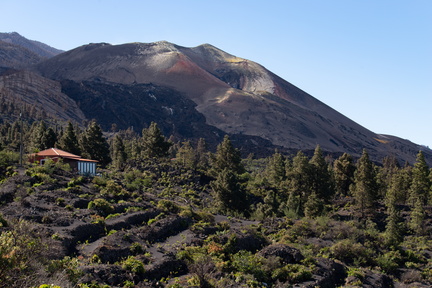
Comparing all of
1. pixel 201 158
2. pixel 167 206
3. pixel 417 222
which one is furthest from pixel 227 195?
pixel 201 158

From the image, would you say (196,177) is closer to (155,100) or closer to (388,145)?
(155,100)

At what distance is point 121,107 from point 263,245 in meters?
148

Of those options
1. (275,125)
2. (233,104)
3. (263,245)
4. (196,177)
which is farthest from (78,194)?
(233,104)

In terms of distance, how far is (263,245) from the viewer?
2816 centimetres

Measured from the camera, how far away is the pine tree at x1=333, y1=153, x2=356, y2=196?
51062 mm

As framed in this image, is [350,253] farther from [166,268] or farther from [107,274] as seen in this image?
[107,274]

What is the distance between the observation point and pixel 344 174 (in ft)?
169

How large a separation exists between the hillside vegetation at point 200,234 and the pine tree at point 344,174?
177 inches

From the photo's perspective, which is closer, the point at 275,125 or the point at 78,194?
the point at 78,194

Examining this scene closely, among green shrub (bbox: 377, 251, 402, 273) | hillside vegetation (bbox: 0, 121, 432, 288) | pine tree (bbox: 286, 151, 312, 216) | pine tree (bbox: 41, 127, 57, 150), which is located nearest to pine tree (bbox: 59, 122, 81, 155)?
hillside vegetation (bbox: 0, 121, 432, 288)

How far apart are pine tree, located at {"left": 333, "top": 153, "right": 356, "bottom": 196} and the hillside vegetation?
4486 millimetres

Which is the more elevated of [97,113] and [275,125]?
[275,125]

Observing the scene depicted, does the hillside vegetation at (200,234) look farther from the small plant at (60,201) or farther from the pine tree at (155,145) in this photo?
the pine tree at (155,145)

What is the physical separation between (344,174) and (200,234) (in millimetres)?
28508
